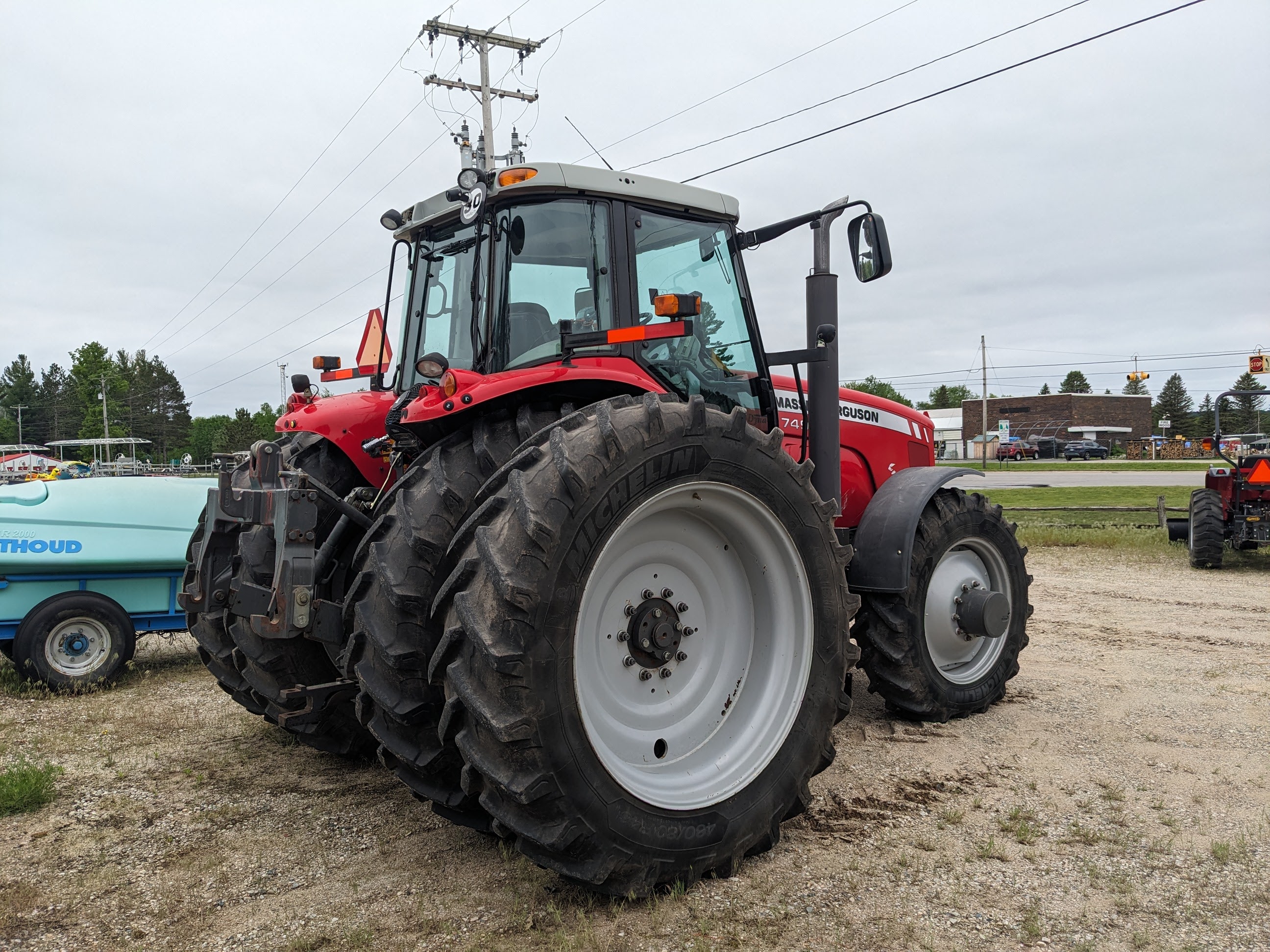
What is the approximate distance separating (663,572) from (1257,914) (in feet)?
7.11

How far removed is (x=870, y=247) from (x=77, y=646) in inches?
225

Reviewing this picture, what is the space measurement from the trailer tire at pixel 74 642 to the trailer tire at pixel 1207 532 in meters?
11.3

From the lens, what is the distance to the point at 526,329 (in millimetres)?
3729

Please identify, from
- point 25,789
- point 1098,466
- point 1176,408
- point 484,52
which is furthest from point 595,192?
point 1176,408

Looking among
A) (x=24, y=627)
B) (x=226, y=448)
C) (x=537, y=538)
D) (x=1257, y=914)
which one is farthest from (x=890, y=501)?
(x=226, y=448)

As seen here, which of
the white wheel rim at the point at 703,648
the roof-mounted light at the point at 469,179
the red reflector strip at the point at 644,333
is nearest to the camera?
the white wheel rim at the point at 703,648

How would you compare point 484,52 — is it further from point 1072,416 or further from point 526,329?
point 1072,416

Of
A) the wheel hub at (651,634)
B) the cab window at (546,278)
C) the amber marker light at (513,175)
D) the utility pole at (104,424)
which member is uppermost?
the utility pole at (104,424)

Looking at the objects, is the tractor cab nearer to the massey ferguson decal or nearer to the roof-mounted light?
the roof-mounted light

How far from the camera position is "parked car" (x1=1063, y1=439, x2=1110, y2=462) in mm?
60312

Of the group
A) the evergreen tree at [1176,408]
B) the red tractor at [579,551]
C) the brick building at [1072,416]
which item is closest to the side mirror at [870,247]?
the red tractor at [579,551]

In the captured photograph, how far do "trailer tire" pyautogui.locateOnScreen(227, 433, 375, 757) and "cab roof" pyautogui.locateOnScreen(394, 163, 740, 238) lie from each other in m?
1.21

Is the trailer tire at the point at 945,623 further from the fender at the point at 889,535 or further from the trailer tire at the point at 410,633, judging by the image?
the trailer tire at the point at 410,633

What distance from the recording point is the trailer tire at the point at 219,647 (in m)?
4.14
